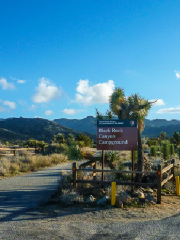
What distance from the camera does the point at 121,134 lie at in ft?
30.9

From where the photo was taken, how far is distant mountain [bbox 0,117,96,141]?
73.0 meters

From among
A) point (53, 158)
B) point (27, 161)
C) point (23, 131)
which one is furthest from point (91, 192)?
point (23, 131)

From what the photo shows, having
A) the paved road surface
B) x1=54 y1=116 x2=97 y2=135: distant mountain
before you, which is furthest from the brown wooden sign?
x1=54 y1=116 x2=97 y2=135: distant mountain

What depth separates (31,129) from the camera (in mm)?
86125

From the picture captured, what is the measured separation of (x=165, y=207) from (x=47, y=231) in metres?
4.11

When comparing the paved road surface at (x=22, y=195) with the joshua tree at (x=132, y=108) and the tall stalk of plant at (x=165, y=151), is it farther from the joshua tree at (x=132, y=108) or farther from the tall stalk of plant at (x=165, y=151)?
the tall stalk of plant at (x=165, y=151)

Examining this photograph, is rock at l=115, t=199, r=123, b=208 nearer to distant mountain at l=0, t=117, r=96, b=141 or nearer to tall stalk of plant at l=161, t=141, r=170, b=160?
tall stalk of plant at l=161, t=141, r=170, b=160

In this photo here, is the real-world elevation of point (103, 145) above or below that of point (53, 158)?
above

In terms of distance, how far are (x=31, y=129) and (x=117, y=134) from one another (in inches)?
3137

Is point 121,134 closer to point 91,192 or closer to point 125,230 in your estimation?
point 91,192

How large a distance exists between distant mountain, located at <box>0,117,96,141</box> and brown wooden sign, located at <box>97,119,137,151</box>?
6247 cm

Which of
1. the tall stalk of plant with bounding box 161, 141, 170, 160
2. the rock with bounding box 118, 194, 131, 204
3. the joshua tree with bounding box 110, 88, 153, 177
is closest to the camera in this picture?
the rock with bounding box 118, 194, 131, 204

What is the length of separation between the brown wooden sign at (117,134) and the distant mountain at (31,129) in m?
62.5

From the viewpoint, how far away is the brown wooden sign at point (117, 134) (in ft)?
30.6
